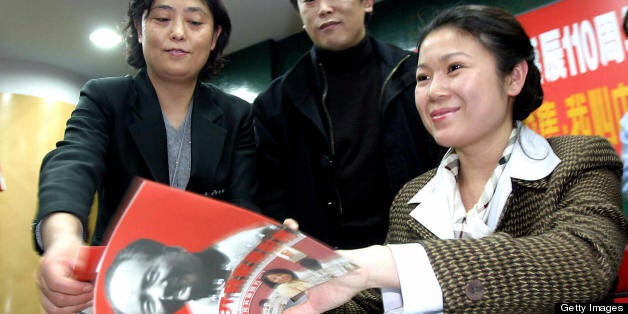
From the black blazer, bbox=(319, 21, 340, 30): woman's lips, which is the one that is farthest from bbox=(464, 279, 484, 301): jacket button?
bbox=(319, 21, 340, 30): woman's lips

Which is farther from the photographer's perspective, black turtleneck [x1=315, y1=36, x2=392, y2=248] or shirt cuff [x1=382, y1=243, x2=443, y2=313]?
black turtleneck [x1=315, y1=36, x2=392, y2=248]

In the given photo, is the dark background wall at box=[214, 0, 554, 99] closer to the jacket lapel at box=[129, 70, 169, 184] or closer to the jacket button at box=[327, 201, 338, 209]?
the jacket button at box=[327, 201, 338, 209]

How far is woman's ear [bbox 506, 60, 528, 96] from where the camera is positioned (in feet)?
3.44

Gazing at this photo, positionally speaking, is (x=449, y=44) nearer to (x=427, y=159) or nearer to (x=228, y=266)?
(x=427, y=159)

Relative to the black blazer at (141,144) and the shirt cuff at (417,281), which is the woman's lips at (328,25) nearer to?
the black blazer at (141,144)

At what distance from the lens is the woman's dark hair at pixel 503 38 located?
3.31 ft

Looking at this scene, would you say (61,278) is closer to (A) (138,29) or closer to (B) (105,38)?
(A) (138,29)

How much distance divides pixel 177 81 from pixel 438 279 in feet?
2.93

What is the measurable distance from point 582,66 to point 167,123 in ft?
7.41

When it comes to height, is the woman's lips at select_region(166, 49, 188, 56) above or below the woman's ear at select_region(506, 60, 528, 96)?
above

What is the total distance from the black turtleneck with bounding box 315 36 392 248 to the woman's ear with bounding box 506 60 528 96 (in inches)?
19.8

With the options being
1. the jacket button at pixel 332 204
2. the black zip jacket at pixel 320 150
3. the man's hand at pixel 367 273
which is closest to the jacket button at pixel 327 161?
the black zip jacket at pixel 320 150

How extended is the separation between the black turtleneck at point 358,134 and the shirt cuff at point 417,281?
77 cm

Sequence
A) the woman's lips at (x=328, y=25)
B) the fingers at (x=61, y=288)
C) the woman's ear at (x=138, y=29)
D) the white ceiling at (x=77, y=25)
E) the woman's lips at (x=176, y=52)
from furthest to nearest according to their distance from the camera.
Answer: the white ceiling at (x=77, y=25)
the woman's lips at (x=328, y=25)
the woman's ear at (x=138, y=29)
the woman's lips at (x=176, y=52)
the fingers at (x=61, y=288)
